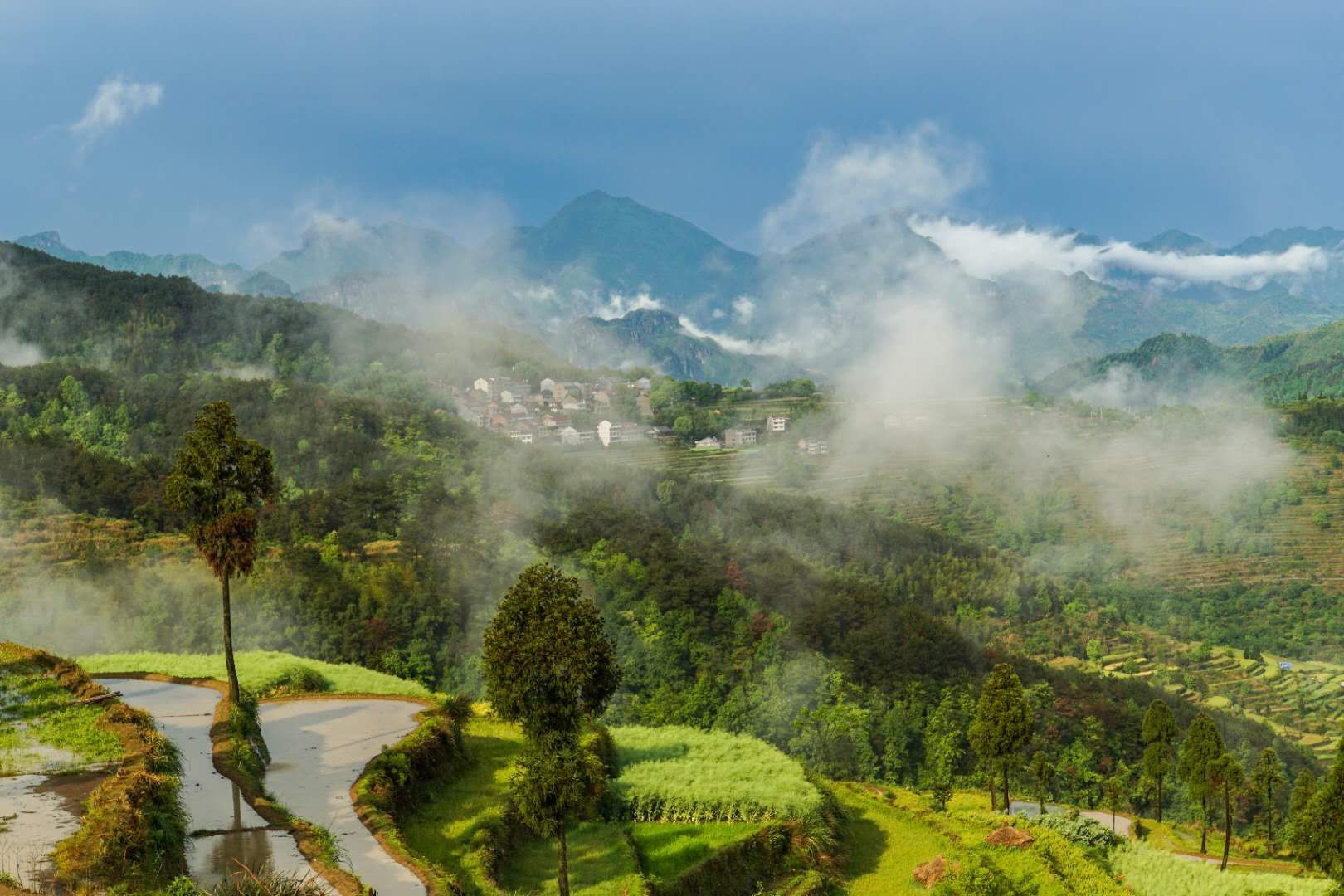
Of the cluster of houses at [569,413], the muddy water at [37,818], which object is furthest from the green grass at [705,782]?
the cluster of houses at [569,413]

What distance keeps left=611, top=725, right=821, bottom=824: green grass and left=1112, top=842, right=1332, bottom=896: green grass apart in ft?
A: 23.5

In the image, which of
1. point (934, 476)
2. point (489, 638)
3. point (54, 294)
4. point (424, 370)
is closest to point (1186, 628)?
point (934, 476)

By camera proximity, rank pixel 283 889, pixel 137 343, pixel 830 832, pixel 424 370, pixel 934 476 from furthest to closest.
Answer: pixel 934 476, pixel 424 370, pixel 137 343, pixel 830 832, pixel 283 889

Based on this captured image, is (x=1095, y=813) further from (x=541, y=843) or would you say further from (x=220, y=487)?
(x=220, y=487)

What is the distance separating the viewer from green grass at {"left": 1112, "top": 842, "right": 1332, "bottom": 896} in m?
21.3

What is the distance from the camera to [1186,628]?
369 ft

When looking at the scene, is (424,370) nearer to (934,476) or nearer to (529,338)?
(529,338)

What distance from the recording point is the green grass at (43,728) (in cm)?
1678

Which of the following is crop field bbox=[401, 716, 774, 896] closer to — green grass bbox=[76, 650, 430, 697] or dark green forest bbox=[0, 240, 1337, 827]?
green grass bbox=[76, 650, 430, 697]

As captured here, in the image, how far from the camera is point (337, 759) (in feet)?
65.9

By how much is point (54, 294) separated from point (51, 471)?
52548mm

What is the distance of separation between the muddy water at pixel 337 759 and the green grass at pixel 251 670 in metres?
1.40

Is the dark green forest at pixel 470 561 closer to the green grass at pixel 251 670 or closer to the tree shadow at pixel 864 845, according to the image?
the tree shadow at pixel 864 845

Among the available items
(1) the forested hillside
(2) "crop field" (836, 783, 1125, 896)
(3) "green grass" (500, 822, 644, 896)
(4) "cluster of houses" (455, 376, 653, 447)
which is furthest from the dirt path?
(4) "cluster of houses" (455, 376, 653, 447)
